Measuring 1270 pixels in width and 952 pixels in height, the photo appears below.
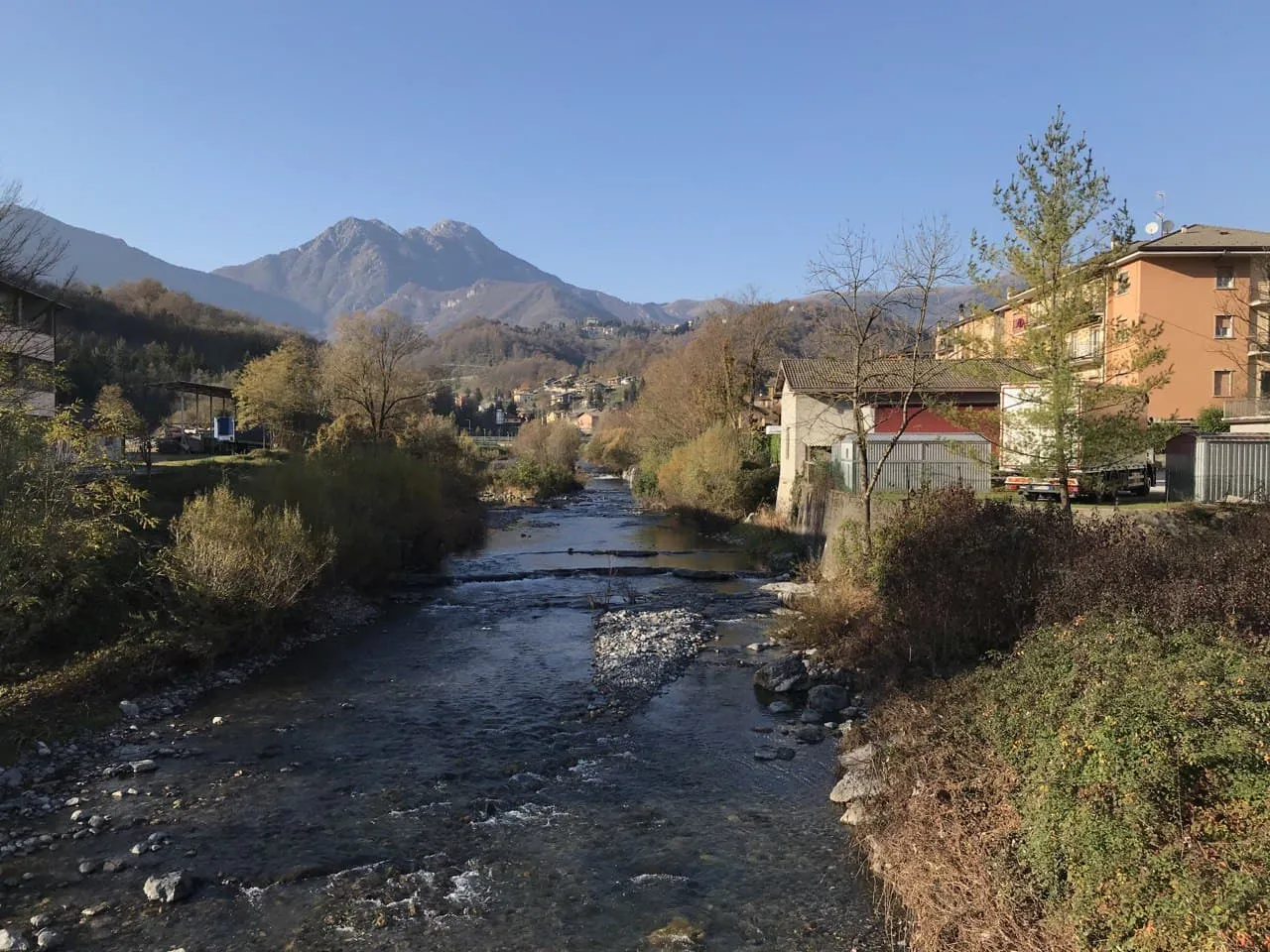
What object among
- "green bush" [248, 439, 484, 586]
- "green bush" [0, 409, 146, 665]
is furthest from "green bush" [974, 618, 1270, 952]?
"green bush" [248, 439, 484, 586]

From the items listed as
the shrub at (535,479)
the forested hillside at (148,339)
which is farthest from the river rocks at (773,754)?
the forested hillside at (148,339)

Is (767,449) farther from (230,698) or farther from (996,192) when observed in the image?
(230,698)

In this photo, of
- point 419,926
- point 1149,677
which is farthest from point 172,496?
point 1149,677

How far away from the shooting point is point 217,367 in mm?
100750

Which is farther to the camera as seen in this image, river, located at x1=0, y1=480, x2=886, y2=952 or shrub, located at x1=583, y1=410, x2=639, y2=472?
shrub, located at x1=583, y1=410, x2=639, y2=472

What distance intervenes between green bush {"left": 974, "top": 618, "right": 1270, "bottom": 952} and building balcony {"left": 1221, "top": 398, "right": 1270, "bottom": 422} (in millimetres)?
34737

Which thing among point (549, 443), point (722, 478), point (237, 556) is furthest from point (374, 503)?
point (549, 443)

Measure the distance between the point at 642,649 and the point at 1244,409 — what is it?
34.7m

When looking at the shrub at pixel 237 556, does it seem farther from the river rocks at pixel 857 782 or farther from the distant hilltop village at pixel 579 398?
the distant hilltop village at pixel 579 398

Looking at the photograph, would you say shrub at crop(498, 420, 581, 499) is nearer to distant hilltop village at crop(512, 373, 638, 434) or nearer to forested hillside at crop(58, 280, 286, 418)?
forested hillside at crop(58, 280, 286, 418)

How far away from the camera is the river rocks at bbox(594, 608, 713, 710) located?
51.9 ft

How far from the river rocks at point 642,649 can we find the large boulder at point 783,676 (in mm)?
1849

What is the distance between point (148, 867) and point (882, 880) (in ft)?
25.8

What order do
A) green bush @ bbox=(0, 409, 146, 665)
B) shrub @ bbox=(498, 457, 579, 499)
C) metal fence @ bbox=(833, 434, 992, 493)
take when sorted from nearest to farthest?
green bush @ bbox=(0, 409, 146, 665), metal fence @ bbox=(833, 434, 992, 493), shrub @ bbox=(498, 457, 579, 499)
